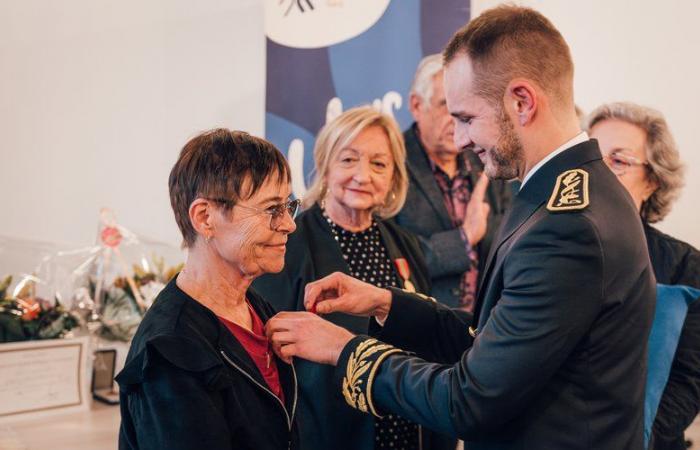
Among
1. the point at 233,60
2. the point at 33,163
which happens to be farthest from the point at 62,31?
the point at 233,60

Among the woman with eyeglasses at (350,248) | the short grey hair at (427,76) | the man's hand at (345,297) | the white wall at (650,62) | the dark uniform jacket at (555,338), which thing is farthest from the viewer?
the white wall at (650,62)

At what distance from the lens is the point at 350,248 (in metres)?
2.38

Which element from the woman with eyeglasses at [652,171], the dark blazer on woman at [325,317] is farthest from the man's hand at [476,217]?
the woman with eyeglasses at [652,171]

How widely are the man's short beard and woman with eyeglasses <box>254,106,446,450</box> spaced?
0.89 meters

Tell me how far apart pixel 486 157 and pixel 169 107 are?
2491 mm

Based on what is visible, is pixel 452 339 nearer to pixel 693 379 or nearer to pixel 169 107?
pixel 693 379

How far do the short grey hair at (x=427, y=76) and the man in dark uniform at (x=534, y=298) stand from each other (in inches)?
57.4

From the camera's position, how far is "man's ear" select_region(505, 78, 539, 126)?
1403 mm

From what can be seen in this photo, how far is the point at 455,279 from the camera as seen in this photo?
2846mm

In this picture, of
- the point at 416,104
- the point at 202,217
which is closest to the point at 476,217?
the point at 416,104

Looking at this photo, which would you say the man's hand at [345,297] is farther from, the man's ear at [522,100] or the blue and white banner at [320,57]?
the blue and white banner at [320,57]

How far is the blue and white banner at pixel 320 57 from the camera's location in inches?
130

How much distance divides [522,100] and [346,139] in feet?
3.48

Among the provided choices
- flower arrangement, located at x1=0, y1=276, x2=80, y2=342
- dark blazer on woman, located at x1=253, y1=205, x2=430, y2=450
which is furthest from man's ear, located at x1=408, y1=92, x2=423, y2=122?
flower arrangement, located at x1=0, y1=276, x2=80, y2=342
